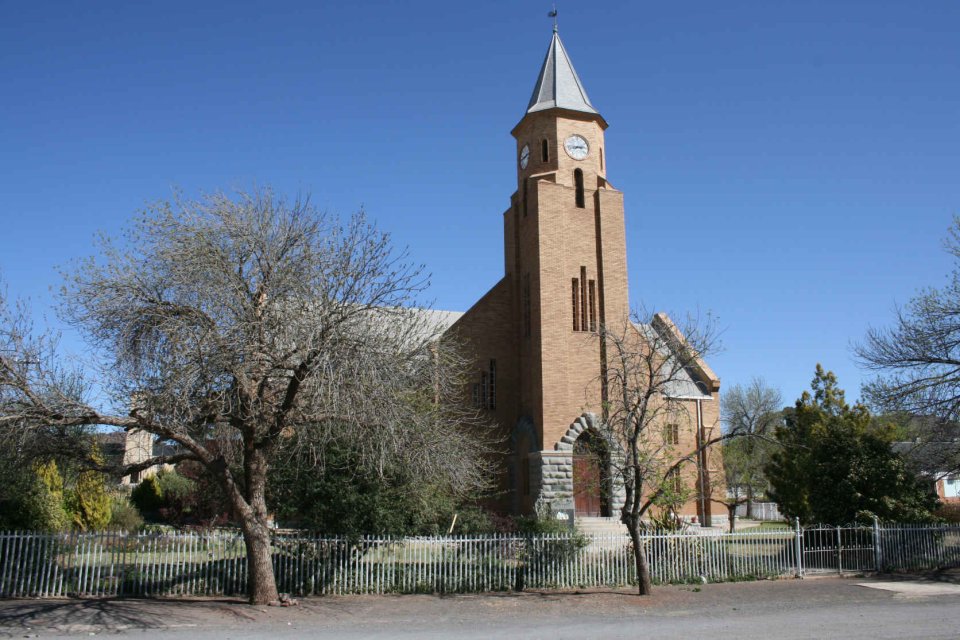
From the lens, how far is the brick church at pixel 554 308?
28.2 metres

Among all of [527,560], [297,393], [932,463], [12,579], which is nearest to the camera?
[297,393]

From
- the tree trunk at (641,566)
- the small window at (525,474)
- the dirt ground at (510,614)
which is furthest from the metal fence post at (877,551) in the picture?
the small window at (525,474)

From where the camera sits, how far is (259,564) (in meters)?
15.7

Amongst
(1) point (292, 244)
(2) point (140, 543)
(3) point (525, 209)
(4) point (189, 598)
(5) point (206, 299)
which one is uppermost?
(3) point (525, 209)

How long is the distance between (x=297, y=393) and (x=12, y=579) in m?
7.57

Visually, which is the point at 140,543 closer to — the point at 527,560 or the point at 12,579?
the point at 12,579

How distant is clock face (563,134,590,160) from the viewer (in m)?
31.5

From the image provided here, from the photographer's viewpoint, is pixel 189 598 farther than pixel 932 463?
No

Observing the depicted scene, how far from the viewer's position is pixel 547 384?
28.4m

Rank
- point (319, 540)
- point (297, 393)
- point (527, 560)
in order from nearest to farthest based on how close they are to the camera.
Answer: point (297, 393) → point (319, 540) → point (527, 560)


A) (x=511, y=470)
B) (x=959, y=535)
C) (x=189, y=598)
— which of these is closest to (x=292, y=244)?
(x=189, y=598)

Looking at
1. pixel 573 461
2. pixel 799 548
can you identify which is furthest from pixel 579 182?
pixel 799 548

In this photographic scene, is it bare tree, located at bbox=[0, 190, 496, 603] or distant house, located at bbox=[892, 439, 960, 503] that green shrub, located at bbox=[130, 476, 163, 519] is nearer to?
bare tree, located at bbox=[0, 190, 496, 603]

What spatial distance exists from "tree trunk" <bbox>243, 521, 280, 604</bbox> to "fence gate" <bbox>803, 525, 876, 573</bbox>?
14.4 metres
